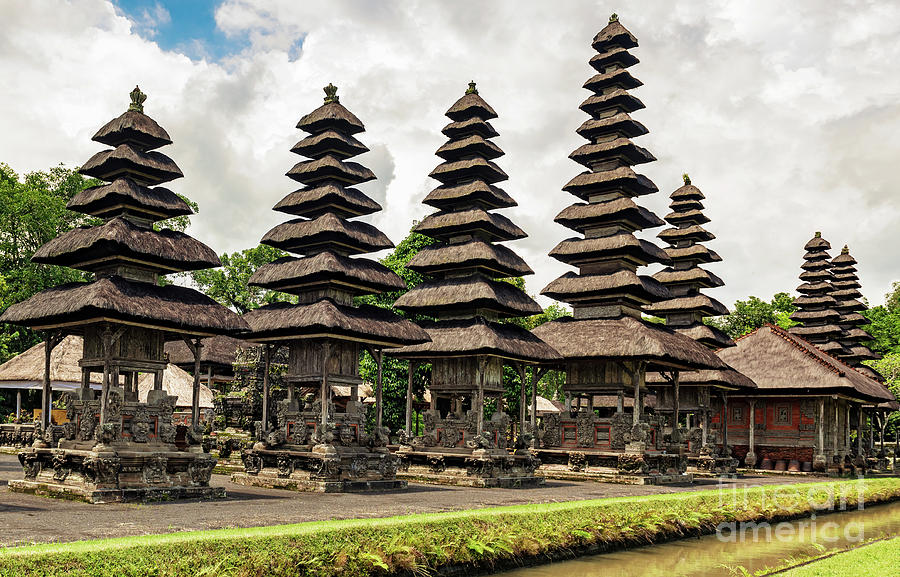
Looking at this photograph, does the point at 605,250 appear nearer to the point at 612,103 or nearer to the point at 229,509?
the point at 612,103

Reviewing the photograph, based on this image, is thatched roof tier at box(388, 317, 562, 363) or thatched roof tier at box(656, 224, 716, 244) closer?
thatched roof tier at box(388, 317, 562, 363)

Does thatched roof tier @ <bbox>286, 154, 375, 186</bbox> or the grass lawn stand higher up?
thatched roof tier @ <bbox>286, 154, 375, 186</bbox>

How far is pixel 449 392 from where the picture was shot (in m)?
31.2

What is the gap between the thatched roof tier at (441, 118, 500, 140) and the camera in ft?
111

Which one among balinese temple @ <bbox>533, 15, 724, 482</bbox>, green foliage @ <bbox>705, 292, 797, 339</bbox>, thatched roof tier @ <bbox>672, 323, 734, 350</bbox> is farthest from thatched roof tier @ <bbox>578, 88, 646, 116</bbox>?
green foliage @ <bbox>705, 292, 797, 339</bbox>

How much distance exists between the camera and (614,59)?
131ft

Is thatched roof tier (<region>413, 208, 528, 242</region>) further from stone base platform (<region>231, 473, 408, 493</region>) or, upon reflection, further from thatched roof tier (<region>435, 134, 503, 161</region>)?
stone base platform (<region>231, 473, 408, 493</region>)

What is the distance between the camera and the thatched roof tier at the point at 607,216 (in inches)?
1446

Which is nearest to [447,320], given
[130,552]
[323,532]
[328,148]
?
[328,148]

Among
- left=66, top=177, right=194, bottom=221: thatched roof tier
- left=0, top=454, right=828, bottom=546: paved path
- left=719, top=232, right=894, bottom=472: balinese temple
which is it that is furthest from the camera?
left=719, top=232, right=894, bottom=472: balinese temple

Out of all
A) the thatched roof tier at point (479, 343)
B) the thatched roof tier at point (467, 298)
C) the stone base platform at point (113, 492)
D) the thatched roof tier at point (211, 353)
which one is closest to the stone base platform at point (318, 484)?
the stone base platform at point (113, 492)

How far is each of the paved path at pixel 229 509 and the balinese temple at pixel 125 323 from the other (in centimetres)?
100

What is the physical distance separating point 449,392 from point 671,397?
15291 mm

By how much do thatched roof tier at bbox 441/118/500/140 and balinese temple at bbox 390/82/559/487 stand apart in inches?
1.5
